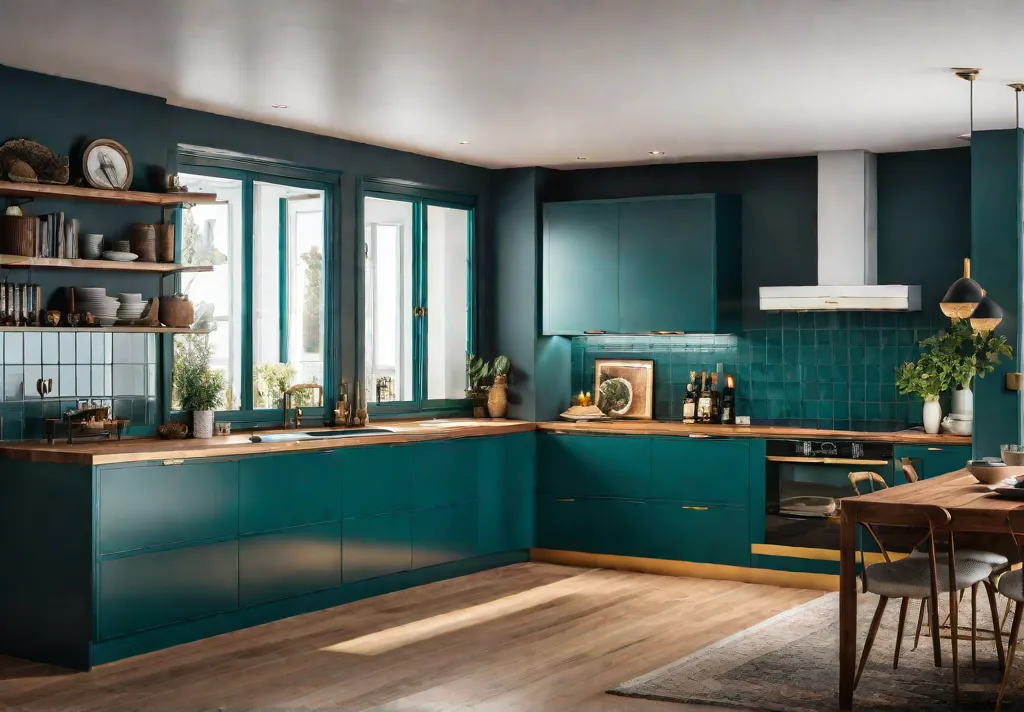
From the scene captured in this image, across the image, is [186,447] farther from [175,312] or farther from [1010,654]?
[1010,654]

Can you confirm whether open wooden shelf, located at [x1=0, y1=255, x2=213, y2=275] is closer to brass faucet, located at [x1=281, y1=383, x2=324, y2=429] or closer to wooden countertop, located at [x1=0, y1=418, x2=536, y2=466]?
wooden countertop, located at [x1=0, y1=418, x2=536, y2=466]

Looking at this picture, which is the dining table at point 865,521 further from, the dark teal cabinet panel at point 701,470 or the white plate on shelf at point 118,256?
the white plate on shelf at point 118,256

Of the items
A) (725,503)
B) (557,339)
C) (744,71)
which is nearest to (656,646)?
(725,503)

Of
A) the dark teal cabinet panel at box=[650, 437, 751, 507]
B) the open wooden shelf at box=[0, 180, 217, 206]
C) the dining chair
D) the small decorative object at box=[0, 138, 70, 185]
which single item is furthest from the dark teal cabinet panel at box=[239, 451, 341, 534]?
the dining chair

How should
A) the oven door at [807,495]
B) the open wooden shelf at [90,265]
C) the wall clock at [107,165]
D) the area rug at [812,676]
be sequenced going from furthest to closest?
1. the oven door at [807,495]
2. the wall clock at [107,165]
3. the open wooden shelf at [90,265]
4. the area rug at [812,676]

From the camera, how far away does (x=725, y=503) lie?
24.4 feet

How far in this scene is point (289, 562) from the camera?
616cm

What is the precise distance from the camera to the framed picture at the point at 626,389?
8.27m

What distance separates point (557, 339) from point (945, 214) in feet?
8.76

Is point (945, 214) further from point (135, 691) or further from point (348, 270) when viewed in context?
point (135, 691)

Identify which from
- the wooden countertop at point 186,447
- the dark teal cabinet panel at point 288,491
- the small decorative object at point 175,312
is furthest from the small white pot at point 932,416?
the small decorative object at point 175,312

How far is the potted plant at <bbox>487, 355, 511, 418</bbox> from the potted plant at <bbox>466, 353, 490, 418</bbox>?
5cm

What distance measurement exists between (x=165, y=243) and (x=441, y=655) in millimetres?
2438

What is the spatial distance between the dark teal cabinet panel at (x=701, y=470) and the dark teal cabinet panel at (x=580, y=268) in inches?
38.3
